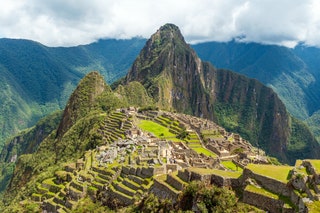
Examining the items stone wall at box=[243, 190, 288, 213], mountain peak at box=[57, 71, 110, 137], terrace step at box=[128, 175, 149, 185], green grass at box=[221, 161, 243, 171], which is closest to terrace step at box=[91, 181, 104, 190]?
terrace step at box=[128, 175, 149, 185]

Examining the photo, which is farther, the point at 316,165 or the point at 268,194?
the point at 316,165

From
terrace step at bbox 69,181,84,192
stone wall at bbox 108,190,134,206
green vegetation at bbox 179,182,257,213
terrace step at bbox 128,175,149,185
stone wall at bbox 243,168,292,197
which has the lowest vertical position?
terrace step at bbox 69,181,84,192

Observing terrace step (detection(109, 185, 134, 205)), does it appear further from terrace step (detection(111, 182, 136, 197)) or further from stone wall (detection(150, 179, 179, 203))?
stone wall (detection(150, 179, 179, 203))

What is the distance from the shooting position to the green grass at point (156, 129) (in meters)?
78.6

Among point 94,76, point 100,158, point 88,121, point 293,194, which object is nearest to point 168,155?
point 100,158

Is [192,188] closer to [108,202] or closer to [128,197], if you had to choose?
[128,197]

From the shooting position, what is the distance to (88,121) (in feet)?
331

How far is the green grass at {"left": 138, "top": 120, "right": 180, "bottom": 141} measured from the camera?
3094 inches

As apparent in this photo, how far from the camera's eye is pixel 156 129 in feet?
283

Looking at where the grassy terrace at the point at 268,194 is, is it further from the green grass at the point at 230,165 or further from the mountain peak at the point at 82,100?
the mountain peak at the point at 82,100

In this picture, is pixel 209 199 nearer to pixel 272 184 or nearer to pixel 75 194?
pixel 272 184

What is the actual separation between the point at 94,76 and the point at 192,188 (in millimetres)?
128649

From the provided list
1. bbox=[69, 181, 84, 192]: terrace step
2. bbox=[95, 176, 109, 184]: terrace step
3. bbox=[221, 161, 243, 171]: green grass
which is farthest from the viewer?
bbox=[221, 161, 243, 171]: green grass

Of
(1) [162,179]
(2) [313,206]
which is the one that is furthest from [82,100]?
(2) [313,206]
